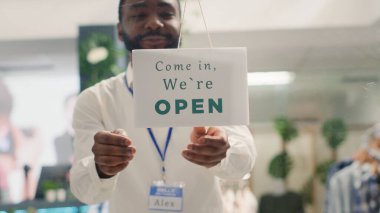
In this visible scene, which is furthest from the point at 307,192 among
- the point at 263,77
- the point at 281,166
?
the point at 263,77

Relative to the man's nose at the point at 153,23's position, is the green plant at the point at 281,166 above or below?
below

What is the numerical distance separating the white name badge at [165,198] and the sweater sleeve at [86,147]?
6 cm

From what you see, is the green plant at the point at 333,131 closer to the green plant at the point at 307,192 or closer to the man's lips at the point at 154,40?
the green plant at the point at 307,192

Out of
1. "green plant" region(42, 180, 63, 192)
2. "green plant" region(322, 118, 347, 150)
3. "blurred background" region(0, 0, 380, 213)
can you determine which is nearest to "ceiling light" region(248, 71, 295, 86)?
"blurred background" region(0, 0, 380, 213)

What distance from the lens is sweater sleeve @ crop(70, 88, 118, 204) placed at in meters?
0.55

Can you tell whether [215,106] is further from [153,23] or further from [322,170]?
[322,170]

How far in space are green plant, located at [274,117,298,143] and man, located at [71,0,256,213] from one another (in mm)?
2928

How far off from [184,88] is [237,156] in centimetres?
15

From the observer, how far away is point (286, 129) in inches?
141

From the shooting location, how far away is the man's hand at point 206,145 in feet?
1.64

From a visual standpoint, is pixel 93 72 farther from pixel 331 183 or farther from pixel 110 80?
pixel 331 183

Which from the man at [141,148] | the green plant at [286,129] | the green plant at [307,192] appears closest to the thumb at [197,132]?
the man at [141,148]

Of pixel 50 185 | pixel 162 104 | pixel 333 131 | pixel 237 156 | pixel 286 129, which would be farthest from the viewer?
pixel 286 129

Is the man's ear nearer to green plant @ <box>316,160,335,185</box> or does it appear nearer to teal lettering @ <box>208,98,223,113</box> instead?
teal lettering @ <box>208,98,223,113</box>
